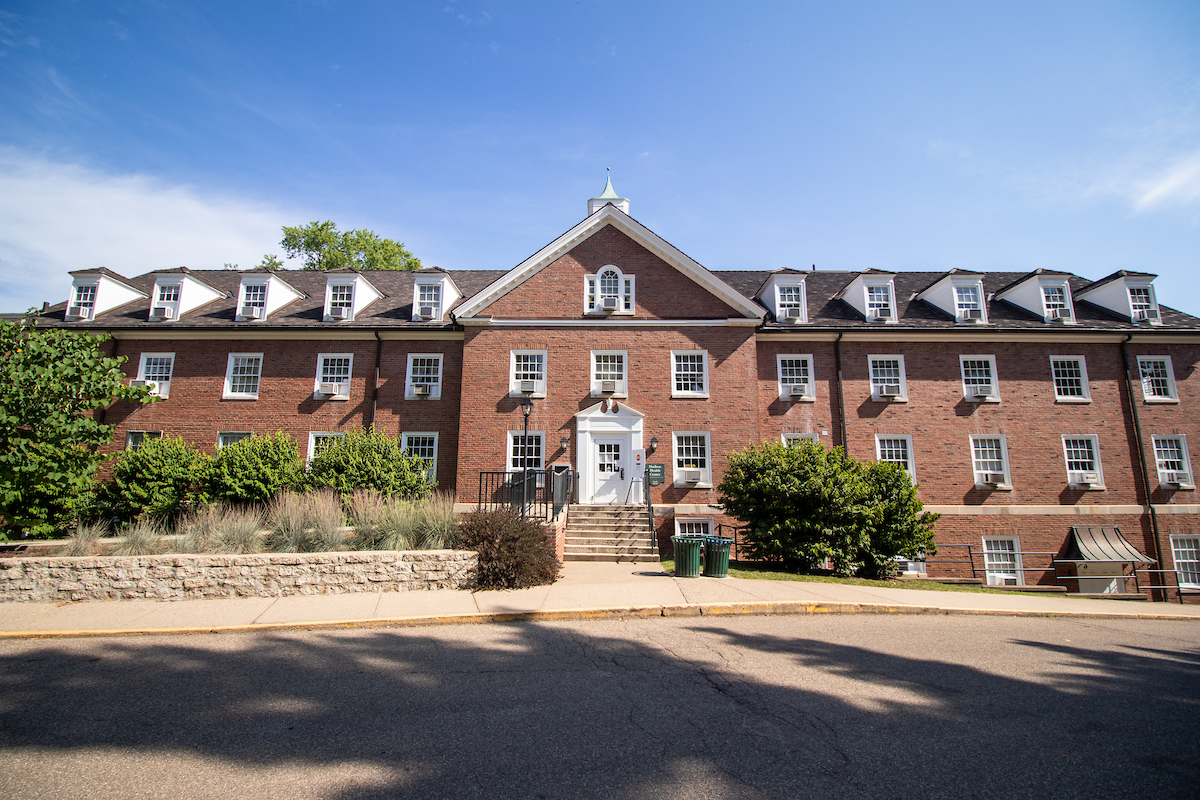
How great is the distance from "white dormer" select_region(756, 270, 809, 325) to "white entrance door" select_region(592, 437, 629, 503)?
7.63 m

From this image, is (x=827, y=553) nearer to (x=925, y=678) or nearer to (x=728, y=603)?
(x=728, y=603)

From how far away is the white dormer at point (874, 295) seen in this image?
20.4 meters

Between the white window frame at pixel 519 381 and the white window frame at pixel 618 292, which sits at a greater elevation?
the white window frame at pixel 618 292

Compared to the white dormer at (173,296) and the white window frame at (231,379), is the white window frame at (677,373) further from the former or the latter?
the white dormer at (173,296)

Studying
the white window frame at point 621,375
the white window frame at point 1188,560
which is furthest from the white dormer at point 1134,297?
the white window frame at point 621,375

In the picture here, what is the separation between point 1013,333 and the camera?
19.8 m

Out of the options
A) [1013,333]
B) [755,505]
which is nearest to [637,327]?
[755,505]

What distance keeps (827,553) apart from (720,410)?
656cm

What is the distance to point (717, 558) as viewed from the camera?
1160 cm

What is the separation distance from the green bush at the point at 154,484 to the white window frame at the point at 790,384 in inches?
733

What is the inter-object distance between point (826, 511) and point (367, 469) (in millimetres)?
12603

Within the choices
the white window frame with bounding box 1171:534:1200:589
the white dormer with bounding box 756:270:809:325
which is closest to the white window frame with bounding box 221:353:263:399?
the white dormer with bounding box 756:270:809:325

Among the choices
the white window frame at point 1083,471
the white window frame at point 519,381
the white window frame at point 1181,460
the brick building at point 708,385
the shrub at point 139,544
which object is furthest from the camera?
the white window frame at point 1181,460

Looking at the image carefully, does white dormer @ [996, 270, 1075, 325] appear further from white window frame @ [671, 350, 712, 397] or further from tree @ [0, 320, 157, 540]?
tree @ [0, 320, 157, 540]
